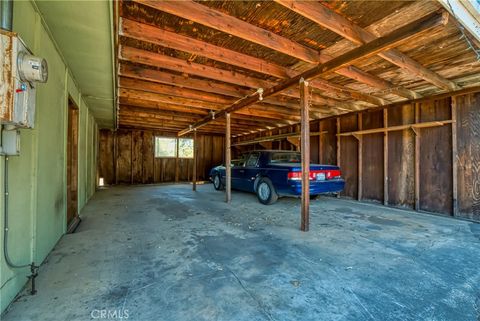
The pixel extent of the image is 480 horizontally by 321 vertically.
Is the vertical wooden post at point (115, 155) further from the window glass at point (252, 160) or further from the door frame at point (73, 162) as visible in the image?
the window glass at point (252, 160)

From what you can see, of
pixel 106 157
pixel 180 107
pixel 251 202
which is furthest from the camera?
pixel 106 157

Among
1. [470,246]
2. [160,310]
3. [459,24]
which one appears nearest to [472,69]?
[459,24]

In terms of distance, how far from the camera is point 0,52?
129cm

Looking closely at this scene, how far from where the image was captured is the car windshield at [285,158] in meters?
5.42

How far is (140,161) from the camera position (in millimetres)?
10234

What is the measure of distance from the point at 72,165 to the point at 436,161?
279 inches

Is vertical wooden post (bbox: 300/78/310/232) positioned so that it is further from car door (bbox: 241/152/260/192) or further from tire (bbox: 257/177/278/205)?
car door (bbox: 241/152/260/192)

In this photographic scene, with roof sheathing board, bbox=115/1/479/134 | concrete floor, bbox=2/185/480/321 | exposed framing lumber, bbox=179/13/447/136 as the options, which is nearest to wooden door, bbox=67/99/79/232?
concrete floor, bbox=2/185/480/321

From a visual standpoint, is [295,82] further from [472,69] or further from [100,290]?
[100,290]

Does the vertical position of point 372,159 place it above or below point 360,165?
above

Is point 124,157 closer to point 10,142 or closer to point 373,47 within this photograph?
point 10,142

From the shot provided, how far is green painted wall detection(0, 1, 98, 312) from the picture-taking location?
1617mm

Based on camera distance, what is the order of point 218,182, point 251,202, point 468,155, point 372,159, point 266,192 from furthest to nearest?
1. point 218,182
2. point 372,159
3. point 251,202
4. point 266,192
5. point 468,155

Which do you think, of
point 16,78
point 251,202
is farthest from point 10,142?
point 251,202
